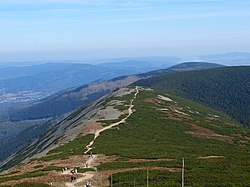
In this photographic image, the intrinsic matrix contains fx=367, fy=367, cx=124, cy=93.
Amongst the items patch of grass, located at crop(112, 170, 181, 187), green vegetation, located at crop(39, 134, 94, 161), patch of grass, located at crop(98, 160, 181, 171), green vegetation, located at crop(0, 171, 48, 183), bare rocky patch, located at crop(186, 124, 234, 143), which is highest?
patch of grass, located at crop(112, 170, 181, 187)

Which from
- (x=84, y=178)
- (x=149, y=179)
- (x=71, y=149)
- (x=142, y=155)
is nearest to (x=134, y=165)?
(x=142, y=155)

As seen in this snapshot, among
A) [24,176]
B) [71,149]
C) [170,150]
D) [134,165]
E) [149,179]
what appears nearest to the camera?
[149,179]

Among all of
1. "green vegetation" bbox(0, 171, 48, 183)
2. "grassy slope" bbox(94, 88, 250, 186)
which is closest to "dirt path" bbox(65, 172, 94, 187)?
"grassy slope" bbox(94, 88, 250, 186)

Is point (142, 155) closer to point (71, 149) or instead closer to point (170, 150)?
point (170, 150)

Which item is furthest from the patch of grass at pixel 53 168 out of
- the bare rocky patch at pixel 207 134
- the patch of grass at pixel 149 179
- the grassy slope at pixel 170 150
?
the bare rocky patch at pixel 207 134

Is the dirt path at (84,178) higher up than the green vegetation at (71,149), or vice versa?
the dirt path at (84,178)

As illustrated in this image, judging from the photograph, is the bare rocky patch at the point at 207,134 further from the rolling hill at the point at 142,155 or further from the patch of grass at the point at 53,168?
the patch of grass at the point at 53,168

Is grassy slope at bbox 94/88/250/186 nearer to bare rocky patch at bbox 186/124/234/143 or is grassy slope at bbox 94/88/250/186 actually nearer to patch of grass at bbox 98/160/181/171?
patch of grass at bbox 98/160/181/171

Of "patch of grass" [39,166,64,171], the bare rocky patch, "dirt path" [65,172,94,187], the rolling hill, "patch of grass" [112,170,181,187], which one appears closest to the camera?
"patch of grass" [112,170,181,187]
